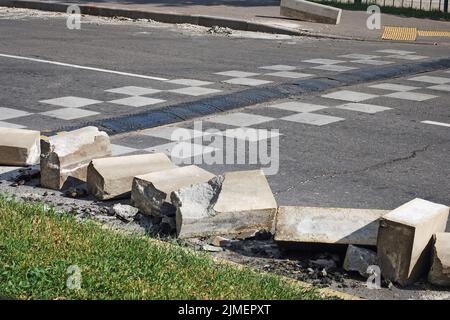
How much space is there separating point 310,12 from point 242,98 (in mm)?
8520

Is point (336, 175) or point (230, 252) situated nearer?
point (230, 252)

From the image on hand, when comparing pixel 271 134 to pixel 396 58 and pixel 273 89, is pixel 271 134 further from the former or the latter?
pixel 396 58

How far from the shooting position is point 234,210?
6.07 metres

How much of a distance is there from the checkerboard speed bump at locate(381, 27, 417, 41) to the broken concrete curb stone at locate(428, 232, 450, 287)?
12.0 metres

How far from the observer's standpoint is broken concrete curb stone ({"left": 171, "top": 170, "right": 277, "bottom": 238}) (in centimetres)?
607

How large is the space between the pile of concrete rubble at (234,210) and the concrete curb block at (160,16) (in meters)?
10.5

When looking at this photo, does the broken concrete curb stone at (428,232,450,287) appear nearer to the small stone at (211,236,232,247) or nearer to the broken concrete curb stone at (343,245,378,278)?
the broken concrete curb stone at (343,245,378,278)

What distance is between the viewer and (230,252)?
5918mm

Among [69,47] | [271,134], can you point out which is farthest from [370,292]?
[69,47]

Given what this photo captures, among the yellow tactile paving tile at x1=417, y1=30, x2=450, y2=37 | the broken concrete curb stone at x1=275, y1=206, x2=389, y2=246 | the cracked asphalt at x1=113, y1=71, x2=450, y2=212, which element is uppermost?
the broken concrete curb stone at x1=275, y1=206, x2=389, y2=246

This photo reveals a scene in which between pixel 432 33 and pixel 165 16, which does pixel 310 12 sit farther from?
pixel 165 16

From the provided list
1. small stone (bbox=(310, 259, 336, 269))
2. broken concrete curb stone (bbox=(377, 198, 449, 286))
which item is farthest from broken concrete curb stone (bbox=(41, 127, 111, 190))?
broken concrete curb stone (bbox=(377, 198, 449, 286))

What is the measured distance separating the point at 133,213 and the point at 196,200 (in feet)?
1.77

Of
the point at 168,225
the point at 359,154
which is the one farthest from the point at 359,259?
the point at 359,154
